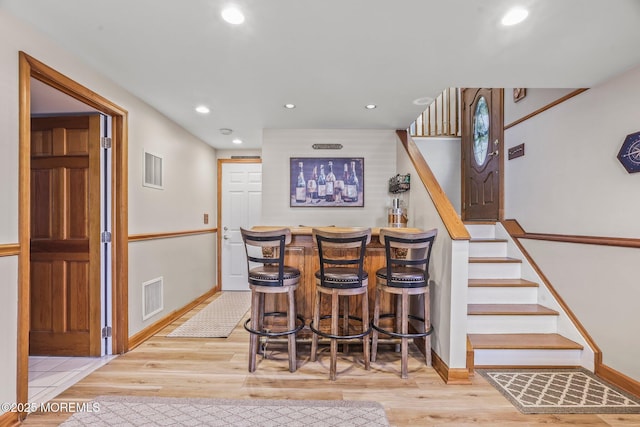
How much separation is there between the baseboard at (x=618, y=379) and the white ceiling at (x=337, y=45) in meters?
2.20

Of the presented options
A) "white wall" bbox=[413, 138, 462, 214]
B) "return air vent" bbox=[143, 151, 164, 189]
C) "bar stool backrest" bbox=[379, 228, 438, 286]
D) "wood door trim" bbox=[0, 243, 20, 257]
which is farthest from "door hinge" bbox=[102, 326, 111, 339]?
"white wall" bbox=[413, 138, 462, 214]

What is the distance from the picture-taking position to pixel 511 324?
9.25ft

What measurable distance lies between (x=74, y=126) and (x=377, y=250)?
→ 9.47 ft

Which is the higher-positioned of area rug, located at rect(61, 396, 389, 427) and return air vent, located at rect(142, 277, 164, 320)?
return air vent, located at rect(142, 277, 164, 320)

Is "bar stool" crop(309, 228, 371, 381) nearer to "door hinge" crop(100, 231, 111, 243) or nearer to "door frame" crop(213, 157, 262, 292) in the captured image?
"door hinge" crop(100, 231, 111, 243)

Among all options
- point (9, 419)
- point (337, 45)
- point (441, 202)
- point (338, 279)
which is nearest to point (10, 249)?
point (9, 419)

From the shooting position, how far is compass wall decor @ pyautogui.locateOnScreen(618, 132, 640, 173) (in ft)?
7.38

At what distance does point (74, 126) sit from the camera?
2793mm

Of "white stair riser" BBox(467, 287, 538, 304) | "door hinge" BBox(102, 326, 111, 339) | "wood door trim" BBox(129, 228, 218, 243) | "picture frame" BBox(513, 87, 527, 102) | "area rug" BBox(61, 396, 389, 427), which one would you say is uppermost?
"picture frame" BBox(513, 87, 527, 102)

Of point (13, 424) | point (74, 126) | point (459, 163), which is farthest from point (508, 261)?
point (74, 126)

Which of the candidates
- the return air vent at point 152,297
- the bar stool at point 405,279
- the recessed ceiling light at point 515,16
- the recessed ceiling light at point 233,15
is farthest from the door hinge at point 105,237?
the recessed ceiling light at point 515,16

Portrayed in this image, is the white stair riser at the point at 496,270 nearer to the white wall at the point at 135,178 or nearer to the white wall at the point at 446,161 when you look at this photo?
the white wall at the point at 446,161

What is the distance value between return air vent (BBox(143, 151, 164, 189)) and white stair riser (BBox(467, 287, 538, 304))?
3.41 metres

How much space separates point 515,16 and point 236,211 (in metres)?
4.43
